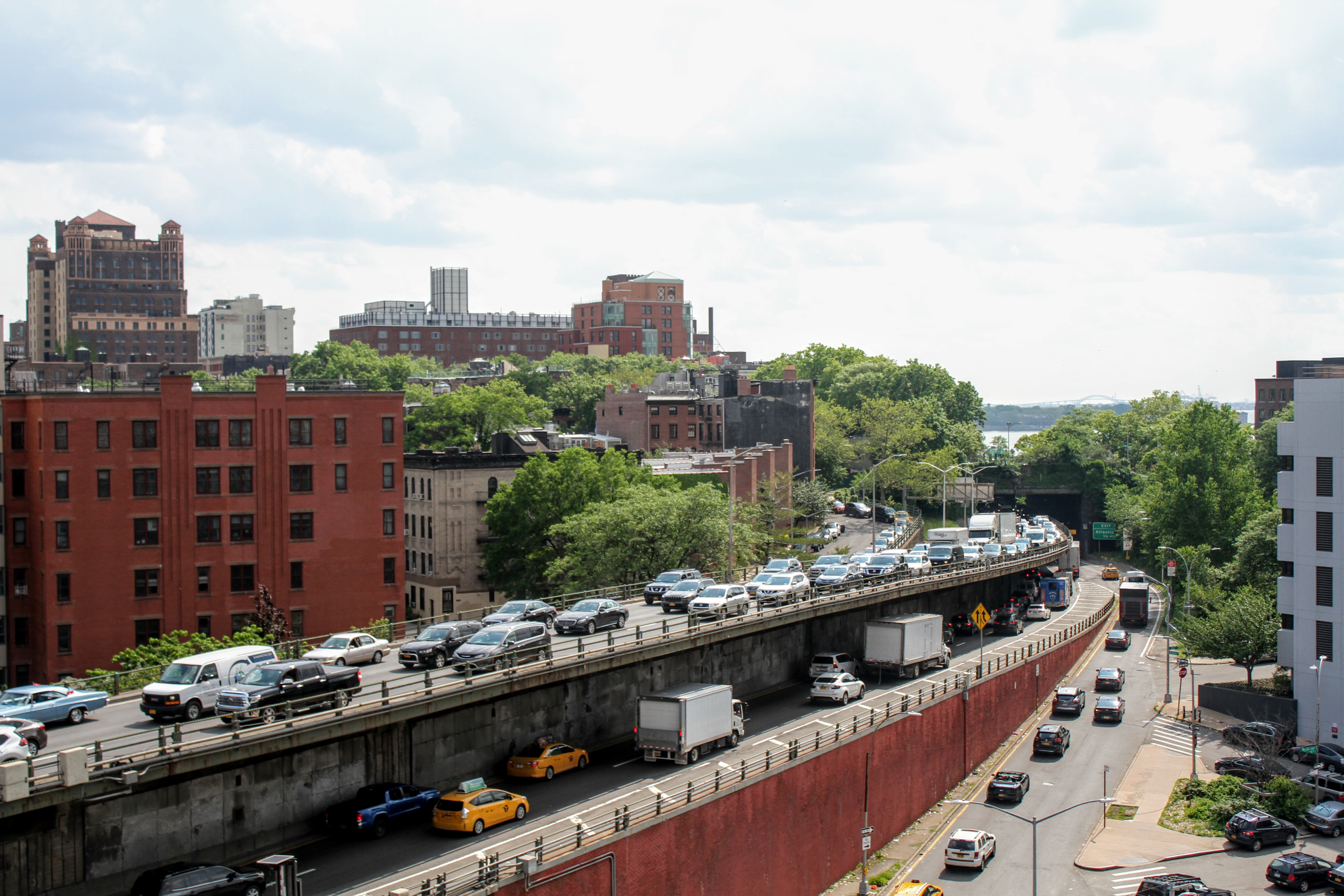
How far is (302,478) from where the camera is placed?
64.1 metres

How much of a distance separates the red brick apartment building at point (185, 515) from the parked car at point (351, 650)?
20088 millimetres

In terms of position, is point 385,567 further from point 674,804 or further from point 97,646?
point 674,804

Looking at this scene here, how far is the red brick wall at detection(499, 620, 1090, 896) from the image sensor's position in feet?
117

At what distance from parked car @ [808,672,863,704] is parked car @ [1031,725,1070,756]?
12084 mm

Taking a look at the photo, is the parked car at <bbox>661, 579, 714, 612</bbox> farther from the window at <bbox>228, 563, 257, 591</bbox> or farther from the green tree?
the green tree

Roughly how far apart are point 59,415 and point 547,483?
31285 millimetres

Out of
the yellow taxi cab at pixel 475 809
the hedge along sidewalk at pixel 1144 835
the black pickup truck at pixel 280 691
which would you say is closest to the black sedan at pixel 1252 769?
the hedge along sidewalk at pixel 1144 835

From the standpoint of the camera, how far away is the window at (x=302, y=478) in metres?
63.8

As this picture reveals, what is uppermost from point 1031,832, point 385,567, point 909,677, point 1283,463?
point 1283,463

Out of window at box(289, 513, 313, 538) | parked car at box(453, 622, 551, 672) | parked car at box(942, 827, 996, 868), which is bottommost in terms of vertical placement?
parked car at box(942, 827, 996, 868)

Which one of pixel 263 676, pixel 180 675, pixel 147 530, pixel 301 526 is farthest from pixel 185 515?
pixel 263 676

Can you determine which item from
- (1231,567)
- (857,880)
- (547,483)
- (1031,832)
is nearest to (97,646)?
(547,483)

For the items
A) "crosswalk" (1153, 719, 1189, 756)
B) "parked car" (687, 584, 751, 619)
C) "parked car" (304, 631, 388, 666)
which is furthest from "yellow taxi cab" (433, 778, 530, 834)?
"crosswalk" (1153, 719, 1189, 756)

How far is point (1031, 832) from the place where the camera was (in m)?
53.3
